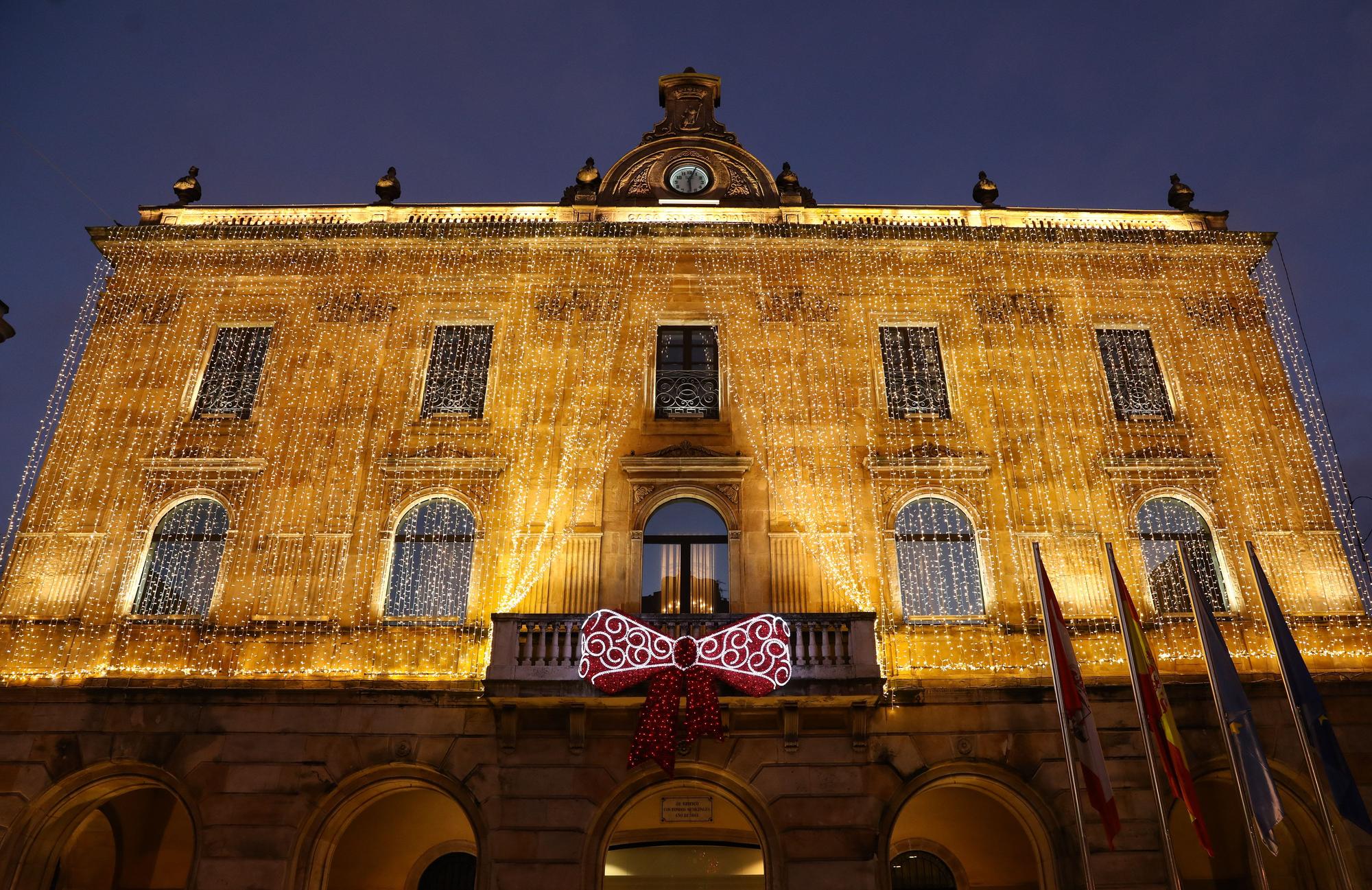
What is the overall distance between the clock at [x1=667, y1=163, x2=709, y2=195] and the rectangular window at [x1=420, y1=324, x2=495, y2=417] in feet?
19.2

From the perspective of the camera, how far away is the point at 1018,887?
16000 mm

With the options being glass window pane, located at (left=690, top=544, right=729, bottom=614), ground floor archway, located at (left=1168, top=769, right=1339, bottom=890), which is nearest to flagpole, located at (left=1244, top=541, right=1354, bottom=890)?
ground floor archway, located at (left=1168, top=769, right=1339, bottom=890)

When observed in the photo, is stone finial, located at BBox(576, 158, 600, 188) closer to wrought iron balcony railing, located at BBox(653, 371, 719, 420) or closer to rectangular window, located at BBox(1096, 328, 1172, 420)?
wrought iron balcony railing, located at BBox(653, 371, 719, 420)

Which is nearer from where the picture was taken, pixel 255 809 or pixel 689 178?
pixel 255 809

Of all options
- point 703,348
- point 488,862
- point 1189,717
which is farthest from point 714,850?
point 703,348

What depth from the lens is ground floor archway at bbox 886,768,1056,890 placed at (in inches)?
637

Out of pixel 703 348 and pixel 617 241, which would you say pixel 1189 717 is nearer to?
pixel 703 348

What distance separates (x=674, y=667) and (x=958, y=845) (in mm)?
7066

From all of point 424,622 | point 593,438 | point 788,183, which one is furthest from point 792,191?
point 424,622

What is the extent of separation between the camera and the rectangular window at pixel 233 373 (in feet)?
59.4

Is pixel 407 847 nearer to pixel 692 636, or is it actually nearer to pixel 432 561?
pixel 432 561

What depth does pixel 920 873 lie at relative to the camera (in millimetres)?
16703

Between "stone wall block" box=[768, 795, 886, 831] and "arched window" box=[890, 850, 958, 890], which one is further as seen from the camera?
"arched window" box=[890, 850, 958, 890]

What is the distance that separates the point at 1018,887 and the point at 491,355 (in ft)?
47.3
